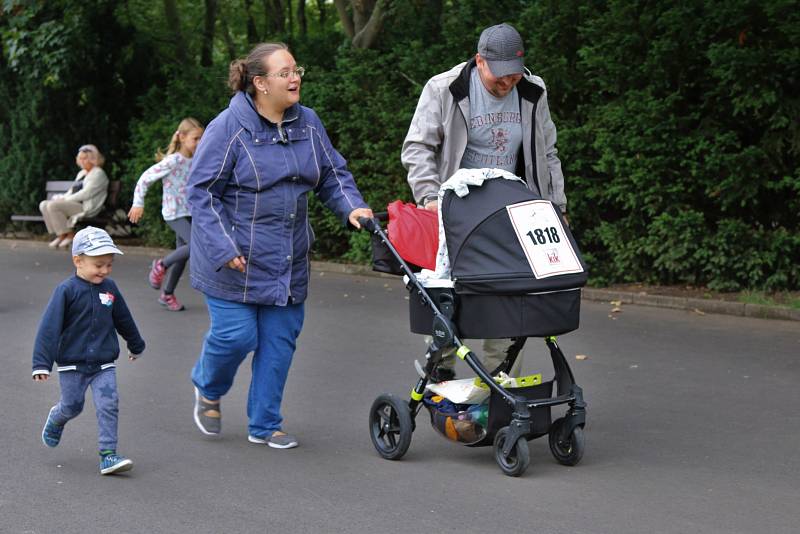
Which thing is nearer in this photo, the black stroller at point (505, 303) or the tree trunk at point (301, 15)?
the black stroller at point (505, 303)

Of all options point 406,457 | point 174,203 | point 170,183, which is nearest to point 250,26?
point 170,183

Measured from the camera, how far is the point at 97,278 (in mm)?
6027

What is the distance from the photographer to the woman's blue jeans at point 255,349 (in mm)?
6414

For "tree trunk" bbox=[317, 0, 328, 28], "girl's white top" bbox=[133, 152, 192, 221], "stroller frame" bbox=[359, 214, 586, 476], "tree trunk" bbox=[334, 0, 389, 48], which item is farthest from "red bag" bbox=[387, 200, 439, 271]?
"tree trunk" bbox=[317, 0, 328, 28]

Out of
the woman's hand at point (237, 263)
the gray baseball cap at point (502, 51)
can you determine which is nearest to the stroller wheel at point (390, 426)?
the woman's hand at point (237, 263)

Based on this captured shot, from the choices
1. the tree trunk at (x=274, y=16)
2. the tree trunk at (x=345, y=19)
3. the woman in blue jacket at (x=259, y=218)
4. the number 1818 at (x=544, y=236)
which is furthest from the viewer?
the tree trunk at (x=274, y=16)

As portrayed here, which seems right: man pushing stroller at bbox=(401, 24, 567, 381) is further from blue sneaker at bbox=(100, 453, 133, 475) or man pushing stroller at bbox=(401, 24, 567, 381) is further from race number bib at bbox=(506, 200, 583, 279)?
blue sneaker at bbox=(100, 453, 133, 475)

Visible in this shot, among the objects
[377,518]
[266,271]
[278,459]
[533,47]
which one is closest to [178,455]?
[278,459]

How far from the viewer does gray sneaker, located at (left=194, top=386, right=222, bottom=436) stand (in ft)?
22.0

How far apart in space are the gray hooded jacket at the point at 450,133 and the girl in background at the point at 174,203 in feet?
18.3

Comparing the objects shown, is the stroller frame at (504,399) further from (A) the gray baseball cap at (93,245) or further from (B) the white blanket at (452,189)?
(A) the gray baseball cap at (93,245)

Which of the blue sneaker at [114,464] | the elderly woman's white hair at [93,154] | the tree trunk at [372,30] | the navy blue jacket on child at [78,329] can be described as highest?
the tree trunk at [372,30]

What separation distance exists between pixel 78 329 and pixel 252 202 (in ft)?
3.39

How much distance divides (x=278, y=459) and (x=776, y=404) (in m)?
3.11
